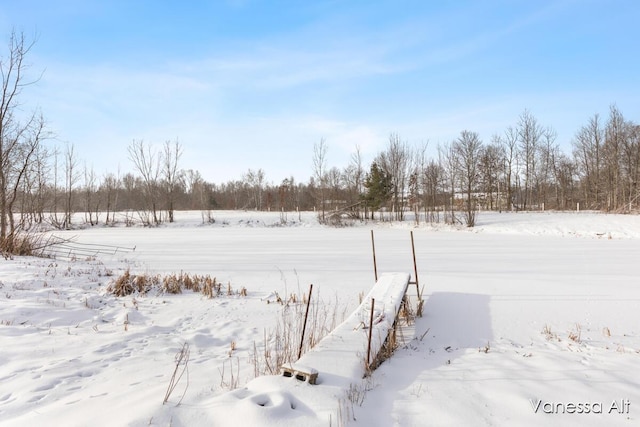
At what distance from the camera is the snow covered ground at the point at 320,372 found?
247cm

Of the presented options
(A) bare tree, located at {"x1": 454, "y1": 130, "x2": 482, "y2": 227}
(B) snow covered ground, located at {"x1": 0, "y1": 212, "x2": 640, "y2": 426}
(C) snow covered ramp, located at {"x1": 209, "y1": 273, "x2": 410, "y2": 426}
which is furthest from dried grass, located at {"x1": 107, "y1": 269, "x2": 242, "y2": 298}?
(A) bare tree, located at {"x1": 454, "y1": 130, "x2": 482, "y2": 227}

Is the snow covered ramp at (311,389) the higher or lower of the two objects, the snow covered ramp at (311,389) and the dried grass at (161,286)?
the higher

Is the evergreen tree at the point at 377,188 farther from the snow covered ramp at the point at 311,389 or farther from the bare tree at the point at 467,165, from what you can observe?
the snow covered ramp at the point at 311,389

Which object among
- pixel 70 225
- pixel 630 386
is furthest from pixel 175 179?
pixel 630 386

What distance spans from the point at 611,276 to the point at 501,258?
3.29 m

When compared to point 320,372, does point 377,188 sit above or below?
above

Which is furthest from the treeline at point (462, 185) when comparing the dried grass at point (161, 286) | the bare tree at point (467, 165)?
the dried grass at point (161, 286)

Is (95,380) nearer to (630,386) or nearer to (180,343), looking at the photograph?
(180,343)

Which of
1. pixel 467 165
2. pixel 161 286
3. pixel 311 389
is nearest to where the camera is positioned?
pixel 311 389

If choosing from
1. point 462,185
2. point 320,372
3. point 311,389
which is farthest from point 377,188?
point 311,389

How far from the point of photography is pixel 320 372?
115 inches

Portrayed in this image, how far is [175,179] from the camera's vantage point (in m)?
36.6

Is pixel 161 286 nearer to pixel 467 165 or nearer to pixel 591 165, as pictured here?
pixel 467 165

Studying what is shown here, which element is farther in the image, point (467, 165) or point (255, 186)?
point (255, 186)
